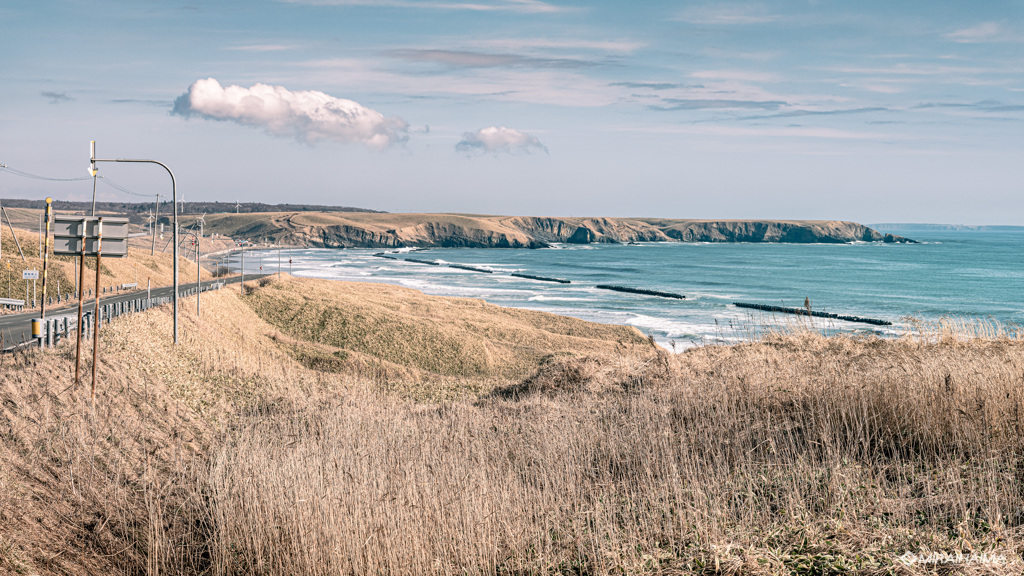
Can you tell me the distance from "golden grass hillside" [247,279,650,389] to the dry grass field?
Result: 20.5m

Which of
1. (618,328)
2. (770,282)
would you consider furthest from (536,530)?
(770,282)

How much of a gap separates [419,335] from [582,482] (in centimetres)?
3564

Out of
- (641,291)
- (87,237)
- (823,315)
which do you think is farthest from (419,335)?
(641,291)

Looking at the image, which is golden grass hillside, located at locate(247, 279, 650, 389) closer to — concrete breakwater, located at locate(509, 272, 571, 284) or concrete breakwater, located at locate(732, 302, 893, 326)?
concrete breakwater, located at locate(732, 302, 893, 326)

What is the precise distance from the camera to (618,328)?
56.0m

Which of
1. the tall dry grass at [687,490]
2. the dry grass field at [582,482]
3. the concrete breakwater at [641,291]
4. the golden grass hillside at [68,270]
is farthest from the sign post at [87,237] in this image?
the concrete breakwater at [641,291]

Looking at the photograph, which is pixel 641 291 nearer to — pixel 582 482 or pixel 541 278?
pixel 541 278

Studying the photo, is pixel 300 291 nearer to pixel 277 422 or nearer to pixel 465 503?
pixel 277 422

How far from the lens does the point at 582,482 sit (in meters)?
10.1

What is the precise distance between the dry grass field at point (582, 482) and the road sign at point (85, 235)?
3.56 meters

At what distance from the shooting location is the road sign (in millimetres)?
14180

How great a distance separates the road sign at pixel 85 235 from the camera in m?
14.2

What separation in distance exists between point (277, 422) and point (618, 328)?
42488mm

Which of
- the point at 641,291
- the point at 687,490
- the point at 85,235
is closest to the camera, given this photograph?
the point at 687,490
